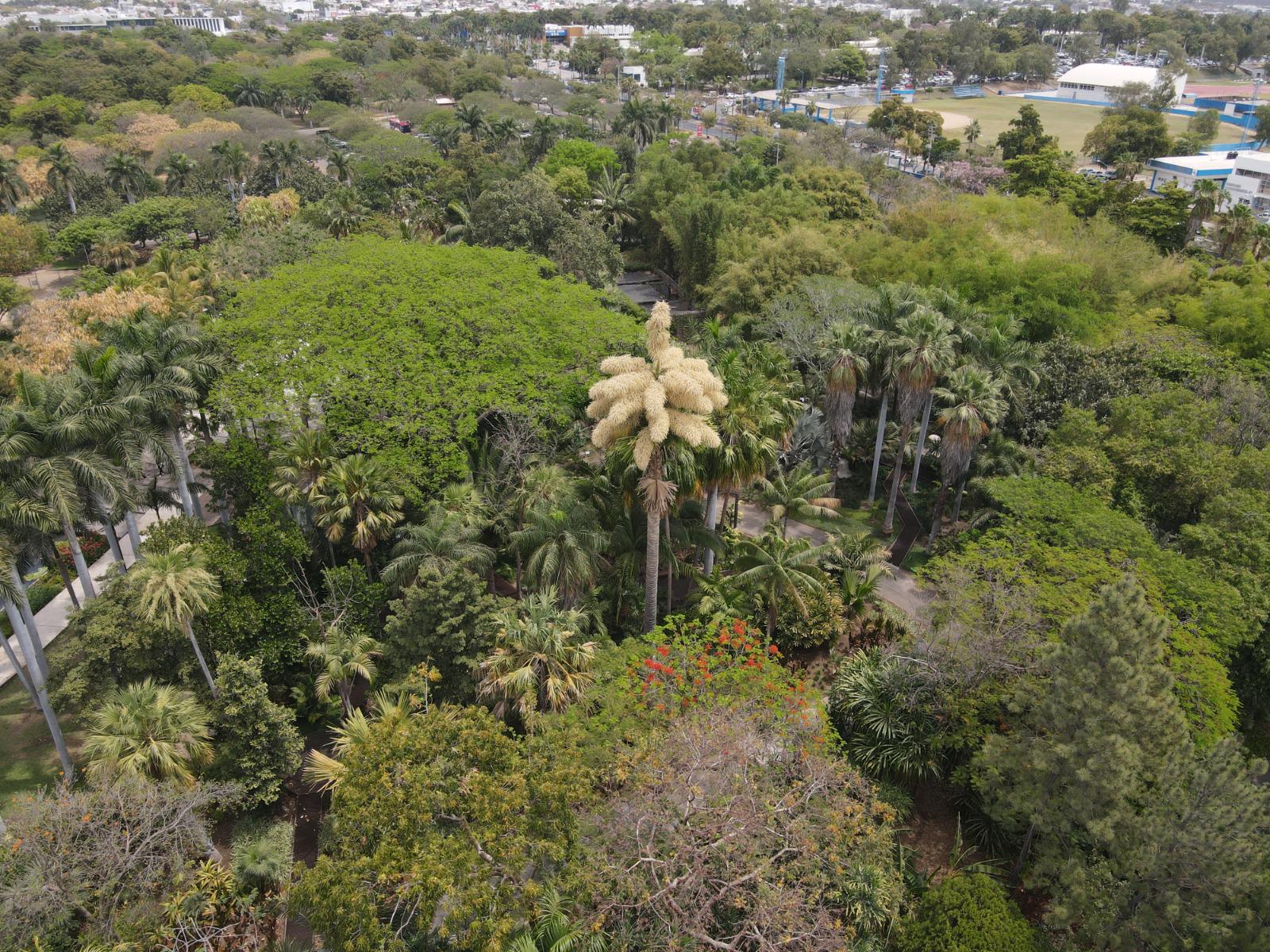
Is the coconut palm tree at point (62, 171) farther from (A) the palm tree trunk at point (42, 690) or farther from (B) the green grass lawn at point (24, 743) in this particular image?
(A) the palm tree trunk at point (42, 690)

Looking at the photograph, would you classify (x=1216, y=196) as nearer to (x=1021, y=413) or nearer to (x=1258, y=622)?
(x=1021, y=413)

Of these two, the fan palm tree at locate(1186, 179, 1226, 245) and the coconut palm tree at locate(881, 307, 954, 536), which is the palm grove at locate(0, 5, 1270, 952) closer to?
the coconut palm tree at locate(881, 307, 954, 536)

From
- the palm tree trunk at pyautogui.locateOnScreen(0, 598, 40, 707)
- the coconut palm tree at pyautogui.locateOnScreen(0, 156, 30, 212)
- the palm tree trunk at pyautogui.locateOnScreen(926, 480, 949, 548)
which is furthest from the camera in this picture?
the coconut palm tree at pyautogui.locateOnScreen(0, 156, 30, 212)

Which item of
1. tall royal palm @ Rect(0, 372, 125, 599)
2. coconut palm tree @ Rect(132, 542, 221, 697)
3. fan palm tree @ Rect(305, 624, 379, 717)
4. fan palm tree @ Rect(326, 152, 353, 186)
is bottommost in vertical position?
fan palm tree @ Rect(305, 624, 379, 717)

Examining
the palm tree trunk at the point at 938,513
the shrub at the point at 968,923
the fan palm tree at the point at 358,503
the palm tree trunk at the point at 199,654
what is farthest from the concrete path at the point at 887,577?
the palm tree trunk at the point at 199,654

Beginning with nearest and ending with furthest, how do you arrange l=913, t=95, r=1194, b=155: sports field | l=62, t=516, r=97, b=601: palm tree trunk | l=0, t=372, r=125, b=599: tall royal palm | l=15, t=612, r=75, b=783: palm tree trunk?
l=0, t=372, r=125, b=599: tall royal palm < l=62, t=516, r=97, b=601: palm tree trunk < l=15, t=612, r=75, b=783: palm tree trunk < l=913, t=95, r=1194, b=155: sports field

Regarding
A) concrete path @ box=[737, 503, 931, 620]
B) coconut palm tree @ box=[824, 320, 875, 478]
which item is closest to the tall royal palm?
concrete path @ box=[737, 503, 931, 620]

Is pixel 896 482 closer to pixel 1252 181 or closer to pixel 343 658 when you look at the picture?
pixel 343 658
